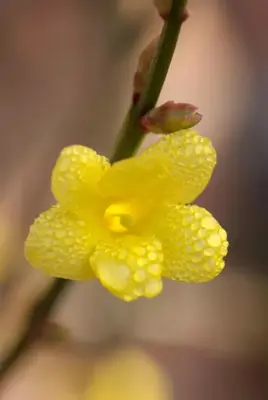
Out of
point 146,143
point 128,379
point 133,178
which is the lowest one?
point 128,379

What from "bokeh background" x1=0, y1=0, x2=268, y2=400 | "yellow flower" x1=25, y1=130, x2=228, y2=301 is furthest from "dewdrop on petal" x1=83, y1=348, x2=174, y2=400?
"yellow flower" x1=25, y1=130, x2=228, y2=301

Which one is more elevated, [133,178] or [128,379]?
[133,178]

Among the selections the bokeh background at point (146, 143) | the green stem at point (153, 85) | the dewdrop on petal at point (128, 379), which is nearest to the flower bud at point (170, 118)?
the green stem at point (153, 85)

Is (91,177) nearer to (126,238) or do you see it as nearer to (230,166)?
(126,238)

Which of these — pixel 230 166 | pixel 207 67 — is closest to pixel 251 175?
pixel 230 166

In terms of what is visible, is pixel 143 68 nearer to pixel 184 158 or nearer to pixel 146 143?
pixel 184 158

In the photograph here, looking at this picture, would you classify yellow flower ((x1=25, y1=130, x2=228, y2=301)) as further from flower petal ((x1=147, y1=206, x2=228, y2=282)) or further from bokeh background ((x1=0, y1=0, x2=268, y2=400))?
bokeh background ((x1=0, y1=0, x2=268, y2=400))

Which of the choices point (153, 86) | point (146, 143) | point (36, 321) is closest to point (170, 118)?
point (153, 86)
